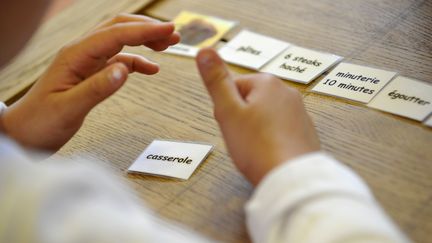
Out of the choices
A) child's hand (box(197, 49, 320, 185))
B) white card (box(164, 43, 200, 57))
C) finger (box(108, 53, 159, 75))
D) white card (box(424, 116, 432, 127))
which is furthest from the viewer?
white card (box(164, 43, 200, 57))

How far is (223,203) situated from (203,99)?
0.23 m

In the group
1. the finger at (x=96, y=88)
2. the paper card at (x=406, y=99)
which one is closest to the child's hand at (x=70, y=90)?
the finger at (x=96, y=88)

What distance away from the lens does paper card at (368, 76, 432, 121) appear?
841 millimetres

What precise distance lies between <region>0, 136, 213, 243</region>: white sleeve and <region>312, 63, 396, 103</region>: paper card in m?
0.41

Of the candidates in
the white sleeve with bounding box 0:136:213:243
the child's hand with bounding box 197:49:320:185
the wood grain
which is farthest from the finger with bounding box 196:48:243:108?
the wood grain

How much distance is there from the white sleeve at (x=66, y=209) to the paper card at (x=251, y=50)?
483 millimetres

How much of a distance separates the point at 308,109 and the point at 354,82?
0.27 ft

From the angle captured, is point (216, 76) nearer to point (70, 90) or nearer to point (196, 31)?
point (70, 90)

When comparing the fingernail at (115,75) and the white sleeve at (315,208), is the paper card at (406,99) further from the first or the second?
the fingernail at (115,75)

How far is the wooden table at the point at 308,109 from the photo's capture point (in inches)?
30.2

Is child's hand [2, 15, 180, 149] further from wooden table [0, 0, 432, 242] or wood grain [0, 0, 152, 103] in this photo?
wood grain [0, 0, 152, 103]

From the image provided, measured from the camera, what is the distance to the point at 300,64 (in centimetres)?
99

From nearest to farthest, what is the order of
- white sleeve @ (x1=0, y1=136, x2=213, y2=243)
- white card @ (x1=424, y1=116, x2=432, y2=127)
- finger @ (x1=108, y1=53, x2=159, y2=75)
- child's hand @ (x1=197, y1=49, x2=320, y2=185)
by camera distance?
white sleeve @ (x1=0, y1=136, x2=213, y2=243), child's hand @ (x1=197, y1=49, x2=320, y2=185), white card @ (x1=424, y1=116, x2=432, y2=127), finger @ (x1=108, y1=53, x2=159, y2=75)

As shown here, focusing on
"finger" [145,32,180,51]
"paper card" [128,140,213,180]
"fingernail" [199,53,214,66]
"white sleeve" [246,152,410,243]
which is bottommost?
"paper card" [128,140,213,180]
